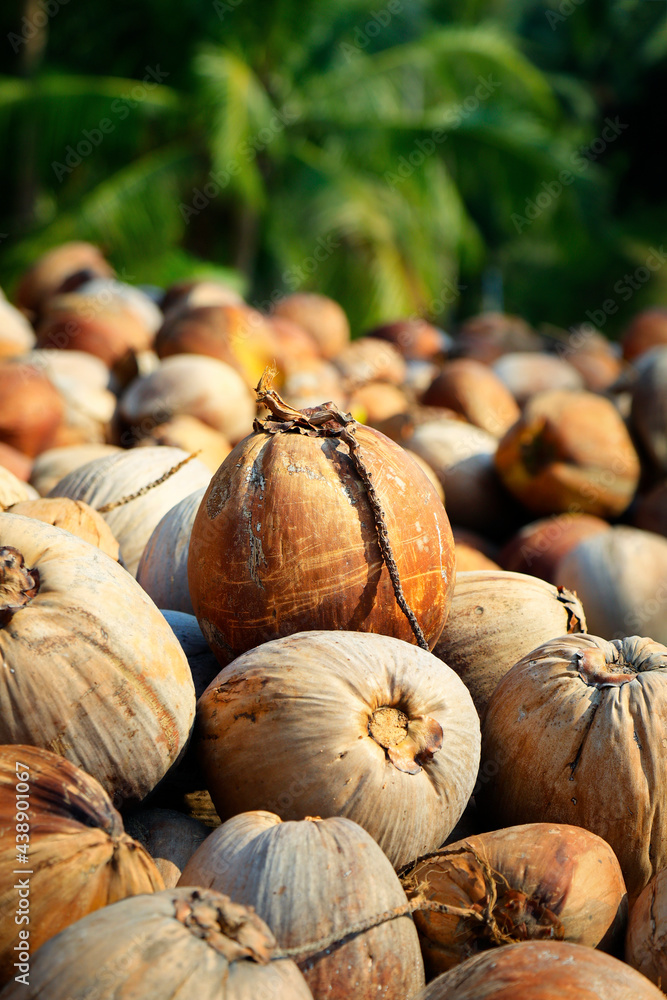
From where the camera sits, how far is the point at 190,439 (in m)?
3.47

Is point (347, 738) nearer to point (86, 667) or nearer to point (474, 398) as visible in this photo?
point (86, 667)

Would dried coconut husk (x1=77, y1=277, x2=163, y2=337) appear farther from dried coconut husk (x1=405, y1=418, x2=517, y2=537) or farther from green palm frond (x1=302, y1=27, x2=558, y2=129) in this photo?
green palm frond (x1=302, y1=27, x2=558, y2=129)

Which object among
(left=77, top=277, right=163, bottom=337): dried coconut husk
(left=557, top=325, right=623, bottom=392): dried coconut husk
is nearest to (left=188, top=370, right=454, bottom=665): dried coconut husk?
(left=77, top=277, right=163, bottom=337): dried coconut husk

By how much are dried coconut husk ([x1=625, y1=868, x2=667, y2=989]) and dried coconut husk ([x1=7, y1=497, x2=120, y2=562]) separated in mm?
1273

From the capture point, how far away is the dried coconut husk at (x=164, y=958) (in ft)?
3.42

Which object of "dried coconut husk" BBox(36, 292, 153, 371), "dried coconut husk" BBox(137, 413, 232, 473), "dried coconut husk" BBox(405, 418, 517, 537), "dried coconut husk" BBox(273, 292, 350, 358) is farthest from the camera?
"dried coconut husk" BBox(273, 292, 350, 358)

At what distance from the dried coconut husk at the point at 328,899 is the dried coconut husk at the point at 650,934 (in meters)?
0.34

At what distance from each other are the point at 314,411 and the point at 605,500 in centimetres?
253

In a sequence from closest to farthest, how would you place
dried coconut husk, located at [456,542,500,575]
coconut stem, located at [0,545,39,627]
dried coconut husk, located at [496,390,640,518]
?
coconut stem, located at [0,545,39,627] → dried coconut husk, located at [456,542,500,575] → dried coconut husk, located at [496,390,640,518]

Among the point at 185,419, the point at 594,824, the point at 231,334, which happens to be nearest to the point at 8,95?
the point at 231,334

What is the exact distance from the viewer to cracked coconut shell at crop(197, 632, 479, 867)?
1463 mm


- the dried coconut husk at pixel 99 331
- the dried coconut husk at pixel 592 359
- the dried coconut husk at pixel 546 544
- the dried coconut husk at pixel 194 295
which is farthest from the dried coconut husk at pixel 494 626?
the dried coconut husk at pixel 194 295

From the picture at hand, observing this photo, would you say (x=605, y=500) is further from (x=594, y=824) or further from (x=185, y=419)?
(x=594, y=824)

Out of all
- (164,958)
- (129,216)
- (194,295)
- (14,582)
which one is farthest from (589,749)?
(129,216)
